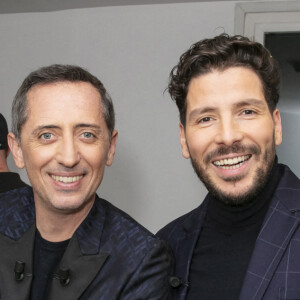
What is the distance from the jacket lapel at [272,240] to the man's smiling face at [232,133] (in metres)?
0.08

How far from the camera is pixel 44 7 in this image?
3760mm

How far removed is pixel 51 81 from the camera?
1.66 metres

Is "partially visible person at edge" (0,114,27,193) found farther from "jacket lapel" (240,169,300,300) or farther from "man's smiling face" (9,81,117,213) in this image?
"jacket lapel" (240,169,300,300)

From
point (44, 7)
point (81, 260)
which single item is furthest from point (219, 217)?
point (44, 7)

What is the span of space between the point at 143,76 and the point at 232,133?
212cm

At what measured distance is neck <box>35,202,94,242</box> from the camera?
1.67m

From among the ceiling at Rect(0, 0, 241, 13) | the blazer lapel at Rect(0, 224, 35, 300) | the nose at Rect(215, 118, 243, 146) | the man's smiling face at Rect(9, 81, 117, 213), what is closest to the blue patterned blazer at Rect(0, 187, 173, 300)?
the blazer lapel at Rect(0, 224, 35, 300)

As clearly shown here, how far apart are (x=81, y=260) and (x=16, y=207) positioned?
0.34 metres

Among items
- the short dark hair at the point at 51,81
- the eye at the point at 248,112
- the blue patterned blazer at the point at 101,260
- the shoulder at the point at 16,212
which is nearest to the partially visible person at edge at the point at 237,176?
the eye at the point at 248,112

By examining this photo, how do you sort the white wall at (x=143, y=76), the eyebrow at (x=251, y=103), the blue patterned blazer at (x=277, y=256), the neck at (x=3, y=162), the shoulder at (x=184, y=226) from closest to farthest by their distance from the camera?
the blue patterned blazer at (x=277, y=256) < the eyebrow at (x=251, y=103) < the shoulder at (x=184, y=226) < the neck at (x=3, y=162) < the white wall at (x=143, y=76)

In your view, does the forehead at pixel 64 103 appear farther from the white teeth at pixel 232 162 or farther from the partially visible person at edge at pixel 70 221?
the white teeth at pixel 232 162

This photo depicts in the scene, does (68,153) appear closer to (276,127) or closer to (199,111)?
(199,111)

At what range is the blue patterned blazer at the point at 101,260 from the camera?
154cm

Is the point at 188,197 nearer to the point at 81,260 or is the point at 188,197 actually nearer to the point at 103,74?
the point at 103,74
